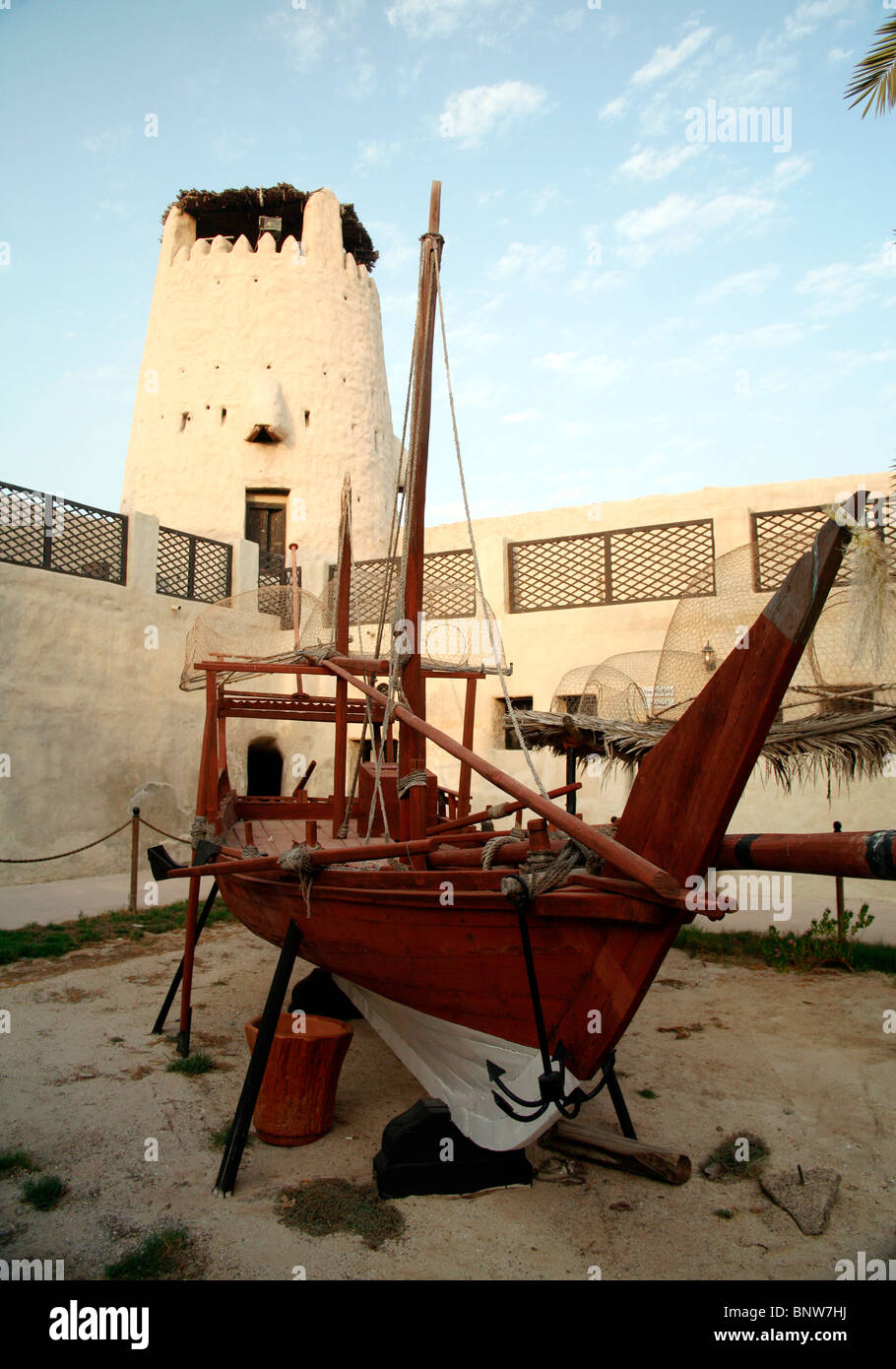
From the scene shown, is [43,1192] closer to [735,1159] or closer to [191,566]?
[735,1159]

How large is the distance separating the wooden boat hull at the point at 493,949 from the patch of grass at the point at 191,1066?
1513 mm

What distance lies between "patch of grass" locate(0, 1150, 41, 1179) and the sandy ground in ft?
0.28

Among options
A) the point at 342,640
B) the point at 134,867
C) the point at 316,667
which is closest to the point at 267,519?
the point at 134,867

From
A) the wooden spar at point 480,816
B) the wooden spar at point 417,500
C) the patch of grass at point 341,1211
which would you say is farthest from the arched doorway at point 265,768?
the patch of grass at point 341,1211

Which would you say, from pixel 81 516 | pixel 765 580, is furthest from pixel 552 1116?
pixel 81 516

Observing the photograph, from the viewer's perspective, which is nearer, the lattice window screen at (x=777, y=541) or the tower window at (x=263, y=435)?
the lattice window screen at (x=777, y=541)

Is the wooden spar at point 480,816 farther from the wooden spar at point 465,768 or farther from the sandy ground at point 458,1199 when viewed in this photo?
the sandy ground at point 458,1199

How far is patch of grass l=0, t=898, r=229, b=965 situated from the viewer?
289 inches

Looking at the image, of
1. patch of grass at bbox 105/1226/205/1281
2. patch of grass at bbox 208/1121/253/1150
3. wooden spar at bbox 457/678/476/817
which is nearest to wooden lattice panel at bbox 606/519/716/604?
wooden spar at bbox 457/678/476/817

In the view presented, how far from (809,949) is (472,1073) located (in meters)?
5.13

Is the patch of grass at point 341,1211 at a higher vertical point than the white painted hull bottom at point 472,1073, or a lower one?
lower

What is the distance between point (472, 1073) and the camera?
3.83 metres

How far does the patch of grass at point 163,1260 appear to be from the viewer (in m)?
2.95

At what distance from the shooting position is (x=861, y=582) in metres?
2.63
